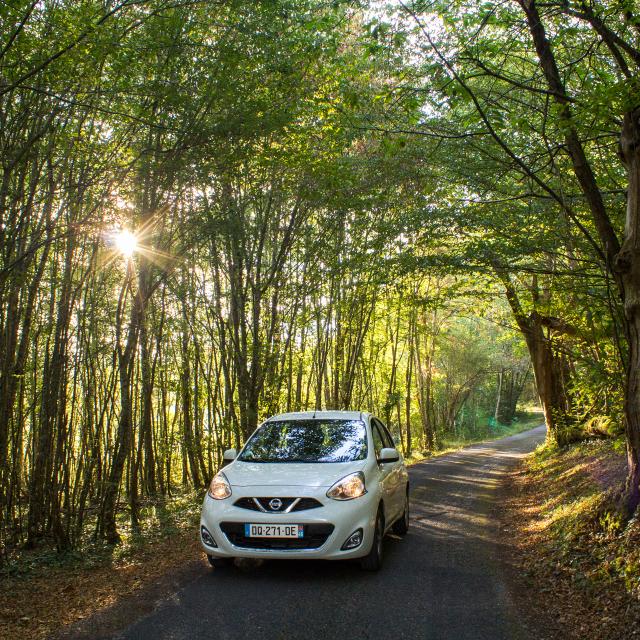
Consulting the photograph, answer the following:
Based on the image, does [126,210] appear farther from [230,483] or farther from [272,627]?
[272,627]

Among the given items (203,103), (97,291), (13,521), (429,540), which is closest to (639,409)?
(429,540)

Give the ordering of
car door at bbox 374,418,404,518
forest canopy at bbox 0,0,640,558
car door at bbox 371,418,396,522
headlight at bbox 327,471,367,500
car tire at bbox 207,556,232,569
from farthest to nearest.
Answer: car door at bbox 374,418,404,518 < car door at bbox 371,418,396,522 < forest canopy at bbox 0,0,640,558 < car tire at bbox 207,556,232,569 < headlight at bbox 327,471,367,500

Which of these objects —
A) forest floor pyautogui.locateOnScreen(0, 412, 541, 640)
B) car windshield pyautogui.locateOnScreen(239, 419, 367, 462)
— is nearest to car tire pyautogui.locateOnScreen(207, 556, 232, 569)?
forest floor pyautogui.locateOnScreen(0, 412, 541, 640)

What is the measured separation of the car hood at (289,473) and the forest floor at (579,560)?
1778 mm

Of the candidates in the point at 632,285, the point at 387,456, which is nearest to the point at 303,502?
the point at 387,456

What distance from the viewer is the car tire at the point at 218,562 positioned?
5.34 metres

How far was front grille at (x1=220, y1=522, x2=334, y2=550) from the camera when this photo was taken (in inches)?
191

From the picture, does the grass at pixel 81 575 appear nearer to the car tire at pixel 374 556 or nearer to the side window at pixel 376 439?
the car tire at pixel 374 556

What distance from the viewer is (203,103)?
7133 millimetres

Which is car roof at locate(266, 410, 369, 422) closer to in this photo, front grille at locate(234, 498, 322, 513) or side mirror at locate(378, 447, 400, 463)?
side mirror at locate(378, 447, 400, 463)

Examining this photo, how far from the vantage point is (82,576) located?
241 inches

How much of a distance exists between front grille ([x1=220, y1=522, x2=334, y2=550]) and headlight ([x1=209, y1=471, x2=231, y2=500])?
0.32m

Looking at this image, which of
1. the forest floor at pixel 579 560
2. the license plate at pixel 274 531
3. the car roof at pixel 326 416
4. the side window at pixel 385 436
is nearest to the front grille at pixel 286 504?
the license plate at pixel 274 531

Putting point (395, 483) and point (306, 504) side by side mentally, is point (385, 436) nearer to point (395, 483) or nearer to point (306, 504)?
point (395, 483)
